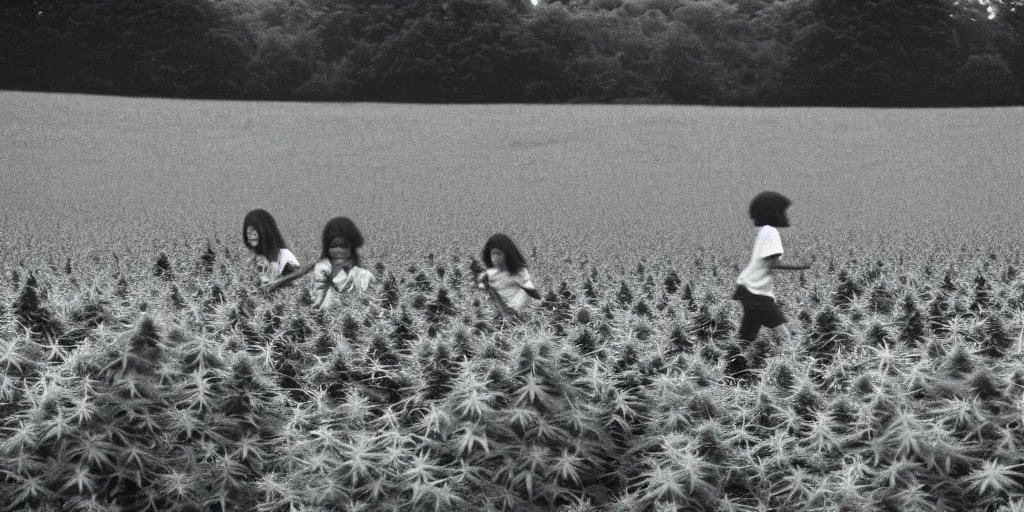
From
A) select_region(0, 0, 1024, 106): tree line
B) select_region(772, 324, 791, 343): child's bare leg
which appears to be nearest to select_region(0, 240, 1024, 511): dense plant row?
select_region(772, 324, 791, 343): child's bare leg

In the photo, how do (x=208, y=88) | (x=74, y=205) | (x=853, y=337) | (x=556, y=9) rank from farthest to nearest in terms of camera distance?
(x=556, y=9)
(x=208, y=88)
(x=74, y=205)
(x=853, y=337)

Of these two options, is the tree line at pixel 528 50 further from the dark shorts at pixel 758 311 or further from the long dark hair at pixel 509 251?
the dark shorts at pixel 758 311

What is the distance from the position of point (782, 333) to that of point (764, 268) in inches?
26.1

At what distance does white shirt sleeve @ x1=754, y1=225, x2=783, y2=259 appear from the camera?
15.1ft

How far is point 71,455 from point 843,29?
11.2m

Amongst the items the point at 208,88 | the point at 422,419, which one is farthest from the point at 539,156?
the point at 422,419

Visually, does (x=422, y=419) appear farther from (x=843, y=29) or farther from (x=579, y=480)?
(x=843, y=29)

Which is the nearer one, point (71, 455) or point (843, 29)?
point (71, 455)

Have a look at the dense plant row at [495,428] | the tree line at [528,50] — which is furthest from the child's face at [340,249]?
the tree line at [528,50]

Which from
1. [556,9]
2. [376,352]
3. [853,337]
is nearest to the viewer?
[376,352]

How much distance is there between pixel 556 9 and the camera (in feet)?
37.9

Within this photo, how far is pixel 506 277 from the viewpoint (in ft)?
15.3

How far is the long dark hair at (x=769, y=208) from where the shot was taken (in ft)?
15.1

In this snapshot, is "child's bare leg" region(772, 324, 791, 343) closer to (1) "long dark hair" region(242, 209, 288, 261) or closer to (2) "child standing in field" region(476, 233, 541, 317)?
(2) "child standing in field" region(476, 233, 541, 317)
